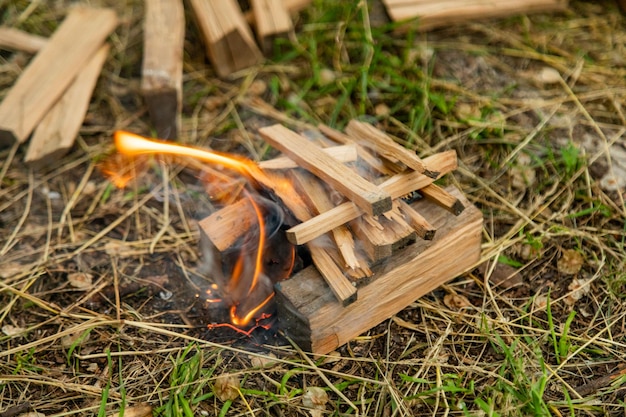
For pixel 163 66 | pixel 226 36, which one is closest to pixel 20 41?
pixel 163 66

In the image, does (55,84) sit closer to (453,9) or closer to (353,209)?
(353,209)

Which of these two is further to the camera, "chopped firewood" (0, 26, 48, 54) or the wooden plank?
"chopped firewood" (0, 26, 48, 54)

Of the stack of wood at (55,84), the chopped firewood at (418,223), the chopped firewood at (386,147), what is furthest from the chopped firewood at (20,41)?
the chopped firewood at (418,223)

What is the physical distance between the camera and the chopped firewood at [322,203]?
2.55 meters

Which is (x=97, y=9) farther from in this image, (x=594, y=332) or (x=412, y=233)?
(x=594, y=332)

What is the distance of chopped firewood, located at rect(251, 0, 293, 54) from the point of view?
13.4 ft

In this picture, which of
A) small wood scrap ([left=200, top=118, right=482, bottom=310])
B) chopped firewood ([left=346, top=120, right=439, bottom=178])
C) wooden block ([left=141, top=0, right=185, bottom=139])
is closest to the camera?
small wood scrap ([left=200, top=118, right=482, bottom=310])

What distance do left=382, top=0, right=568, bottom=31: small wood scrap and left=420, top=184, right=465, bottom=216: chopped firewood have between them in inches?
69.6

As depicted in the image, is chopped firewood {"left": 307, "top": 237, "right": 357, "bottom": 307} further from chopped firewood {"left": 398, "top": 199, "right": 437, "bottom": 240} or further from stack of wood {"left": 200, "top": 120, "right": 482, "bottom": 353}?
chopped firewood {"left": 398, "top": 199, "right": 437, "bottom": 240}

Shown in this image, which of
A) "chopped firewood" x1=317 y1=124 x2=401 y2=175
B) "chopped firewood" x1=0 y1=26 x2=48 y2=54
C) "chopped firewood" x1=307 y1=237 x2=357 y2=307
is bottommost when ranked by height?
"chopped firewood" x1=307 y1=237 x2=357 y2=307

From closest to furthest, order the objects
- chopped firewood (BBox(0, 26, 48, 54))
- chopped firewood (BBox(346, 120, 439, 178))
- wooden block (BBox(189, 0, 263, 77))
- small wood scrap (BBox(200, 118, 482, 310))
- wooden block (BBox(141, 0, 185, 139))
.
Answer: small wood scrap (BBox(200, 118, 482, 310)) → chopped firewood (BBox(346, 120, 439, 178)) → wooden block (BBox(141, 0, 185, 139)) → wooden block (BBox(189, 0, 263, 77)) → chopped firewood (BBox(0, 26, 48, 54))

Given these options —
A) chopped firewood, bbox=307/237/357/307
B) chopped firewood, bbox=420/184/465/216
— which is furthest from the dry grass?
chopped firewood, bbox=420/184/465/216

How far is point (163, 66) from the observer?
3693 millimetres

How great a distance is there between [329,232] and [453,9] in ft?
7.63
